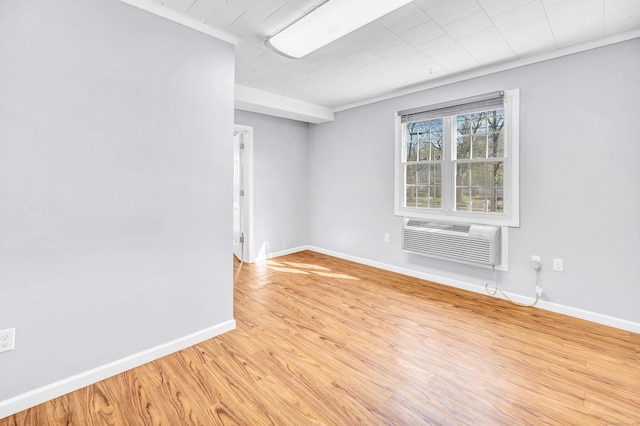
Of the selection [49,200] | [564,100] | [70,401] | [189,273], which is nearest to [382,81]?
[564,100]

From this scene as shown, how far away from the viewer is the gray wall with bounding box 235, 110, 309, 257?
454 centimetres

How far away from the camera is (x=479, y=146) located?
130 inches

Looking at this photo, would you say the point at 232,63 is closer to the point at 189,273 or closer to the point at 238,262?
the point at 189,273

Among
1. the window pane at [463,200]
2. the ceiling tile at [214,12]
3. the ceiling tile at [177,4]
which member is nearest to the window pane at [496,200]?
the window pane at [463,200]

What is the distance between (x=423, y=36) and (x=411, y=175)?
1.81 metres

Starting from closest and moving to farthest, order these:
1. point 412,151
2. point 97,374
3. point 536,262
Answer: point 97,374 < point 536,262 < point 412,151

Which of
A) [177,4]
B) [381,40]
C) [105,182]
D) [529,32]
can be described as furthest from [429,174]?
[105,182]

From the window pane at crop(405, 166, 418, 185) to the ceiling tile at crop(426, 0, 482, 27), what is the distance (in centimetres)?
192

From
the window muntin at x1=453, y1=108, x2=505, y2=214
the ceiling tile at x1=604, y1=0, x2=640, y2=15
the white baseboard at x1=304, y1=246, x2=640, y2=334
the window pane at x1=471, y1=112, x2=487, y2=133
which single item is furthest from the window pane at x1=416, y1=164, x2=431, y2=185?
the ceiling tile at x1=604, y1=0, x2=640, y2=15

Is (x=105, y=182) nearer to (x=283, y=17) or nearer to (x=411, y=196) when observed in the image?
(x=283, y=17)

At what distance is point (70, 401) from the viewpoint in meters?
1.67

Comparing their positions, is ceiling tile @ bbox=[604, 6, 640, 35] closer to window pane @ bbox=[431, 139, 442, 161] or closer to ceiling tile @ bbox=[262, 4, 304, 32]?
window pane @ bbox=[431, 139, 442, 161]

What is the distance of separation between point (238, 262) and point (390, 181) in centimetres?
254

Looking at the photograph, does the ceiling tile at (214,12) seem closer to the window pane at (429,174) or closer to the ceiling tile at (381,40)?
the ceiling tile at (381,40)
